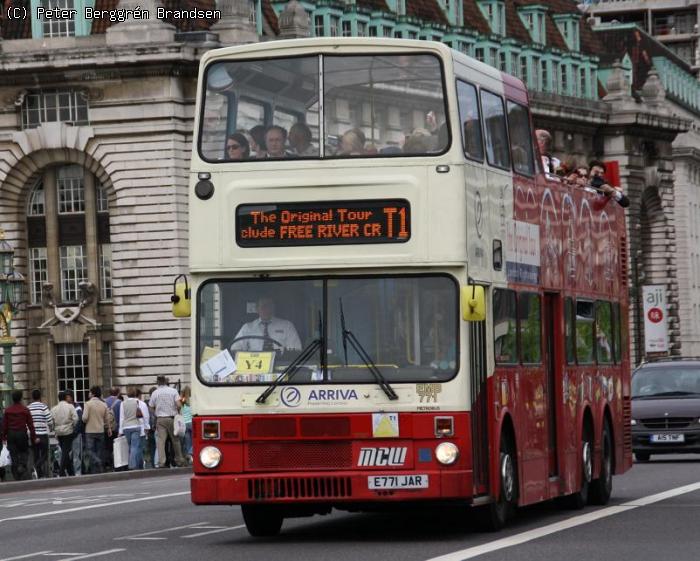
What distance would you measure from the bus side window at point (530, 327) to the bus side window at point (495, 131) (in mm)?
1266

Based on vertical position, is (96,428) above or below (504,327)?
below

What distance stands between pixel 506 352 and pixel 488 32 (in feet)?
239

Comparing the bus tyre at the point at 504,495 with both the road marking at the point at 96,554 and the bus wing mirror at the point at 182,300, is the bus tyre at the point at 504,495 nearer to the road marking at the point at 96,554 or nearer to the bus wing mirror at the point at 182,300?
the bus wing mirror at the point at 182,300

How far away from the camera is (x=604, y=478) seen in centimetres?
2506

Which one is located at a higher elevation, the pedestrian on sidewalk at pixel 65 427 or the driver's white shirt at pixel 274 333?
the driver's white shirt at pixel 274 333

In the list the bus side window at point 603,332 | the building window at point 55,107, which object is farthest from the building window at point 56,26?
the bus side window at point 603,332

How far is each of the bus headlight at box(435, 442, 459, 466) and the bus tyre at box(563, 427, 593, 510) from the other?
4.74 meters

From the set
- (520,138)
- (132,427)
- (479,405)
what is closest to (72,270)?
(132,427)

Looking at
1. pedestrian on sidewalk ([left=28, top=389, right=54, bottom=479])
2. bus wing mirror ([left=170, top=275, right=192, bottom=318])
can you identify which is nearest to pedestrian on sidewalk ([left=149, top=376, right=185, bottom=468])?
pedestrian on sidewalk ([left=28, top=389, right=54, bottom=479])

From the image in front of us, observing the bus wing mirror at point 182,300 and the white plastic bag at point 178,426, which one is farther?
the white plastic bag at point 178,426

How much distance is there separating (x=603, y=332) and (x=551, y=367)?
270 centimetres

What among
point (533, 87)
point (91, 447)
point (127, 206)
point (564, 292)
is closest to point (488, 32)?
point (533, 87)

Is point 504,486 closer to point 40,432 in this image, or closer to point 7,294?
point 40,432

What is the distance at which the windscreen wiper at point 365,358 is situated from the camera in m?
19.5
